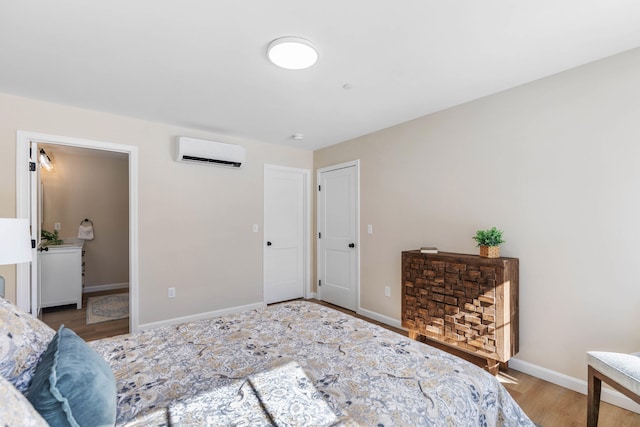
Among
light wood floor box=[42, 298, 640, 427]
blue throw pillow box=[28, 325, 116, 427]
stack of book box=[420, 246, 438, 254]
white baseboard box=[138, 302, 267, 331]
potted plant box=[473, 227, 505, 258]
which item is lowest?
light wood floor box=[42, 298, 640, 427]

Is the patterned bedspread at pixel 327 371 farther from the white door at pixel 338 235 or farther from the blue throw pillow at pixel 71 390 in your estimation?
the white door at pixel 338 235

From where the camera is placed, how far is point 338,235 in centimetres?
427

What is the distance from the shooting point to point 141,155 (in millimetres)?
3316

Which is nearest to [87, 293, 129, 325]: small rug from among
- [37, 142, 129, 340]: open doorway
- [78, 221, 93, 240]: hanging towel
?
[37, 142, 129, 340]: open doorway

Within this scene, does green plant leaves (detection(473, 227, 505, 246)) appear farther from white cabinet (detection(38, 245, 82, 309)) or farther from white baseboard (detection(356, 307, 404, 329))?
white cabinet (detection(38, 245, 82, 309))

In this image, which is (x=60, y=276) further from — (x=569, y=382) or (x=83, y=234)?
(x=569, y=382)

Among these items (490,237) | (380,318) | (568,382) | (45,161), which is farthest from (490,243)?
(45,161)

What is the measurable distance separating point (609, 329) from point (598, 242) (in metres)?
0.59

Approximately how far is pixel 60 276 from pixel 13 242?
295 centimetres

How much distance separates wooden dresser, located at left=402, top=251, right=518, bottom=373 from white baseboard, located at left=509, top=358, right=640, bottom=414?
0.19 meters

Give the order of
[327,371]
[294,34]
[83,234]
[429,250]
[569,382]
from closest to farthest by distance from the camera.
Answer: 1. [327,371]
2. [294,34]
3. [569,382]
4. [429,250]
5. [83,234]

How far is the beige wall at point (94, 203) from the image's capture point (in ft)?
16.2

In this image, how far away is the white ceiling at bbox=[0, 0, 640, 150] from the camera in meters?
1.61

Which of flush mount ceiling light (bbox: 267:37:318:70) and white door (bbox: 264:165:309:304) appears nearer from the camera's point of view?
flush mount ceiling light (bbox: 267:37:318:70)
